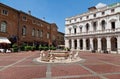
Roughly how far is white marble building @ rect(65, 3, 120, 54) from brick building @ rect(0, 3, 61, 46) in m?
10.2

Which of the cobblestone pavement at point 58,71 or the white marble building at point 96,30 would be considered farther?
the white marble building at point 96,30

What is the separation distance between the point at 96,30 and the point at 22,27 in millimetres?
22528

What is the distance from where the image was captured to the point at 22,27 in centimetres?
4066

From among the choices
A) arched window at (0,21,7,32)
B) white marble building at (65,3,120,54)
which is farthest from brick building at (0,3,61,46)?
white marble building at (65,3,120,54)

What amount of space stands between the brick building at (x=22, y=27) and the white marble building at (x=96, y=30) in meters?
10.2

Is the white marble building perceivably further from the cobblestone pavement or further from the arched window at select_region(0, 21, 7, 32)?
the cobblestone pavement

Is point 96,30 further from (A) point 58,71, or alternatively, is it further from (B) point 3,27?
(A) point 58,71

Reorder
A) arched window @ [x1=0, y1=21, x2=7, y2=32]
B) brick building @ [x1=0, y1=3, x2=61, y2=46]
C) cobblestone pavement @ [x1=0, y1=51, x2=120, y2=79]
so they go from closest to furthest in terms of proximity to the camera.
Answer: cobblestone pavement @ [x1=0, y1=51, x2=120, y2=79] < arched window @ [x1=0, y1=21, x2=7, y2=32] < brick building @ [x1=0, y1=3, x2=61, y2=46]

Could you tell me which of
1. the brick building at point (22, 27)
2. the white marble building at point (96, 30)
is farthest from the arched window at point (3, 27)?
the white marble building at point (96, 30)

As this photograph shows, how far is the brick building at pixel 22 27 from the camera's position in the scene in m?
34.5

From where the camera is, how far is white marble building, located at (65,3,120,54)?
3503 centimetres

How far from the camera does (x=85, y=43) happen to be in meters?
42.2

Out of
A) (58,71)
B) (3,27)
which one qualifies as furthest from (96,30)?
(58,71)

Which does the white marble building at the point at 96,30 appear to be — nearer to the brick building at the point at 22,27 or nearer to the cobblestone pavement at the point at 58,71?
the brick building at the point at 22,27
